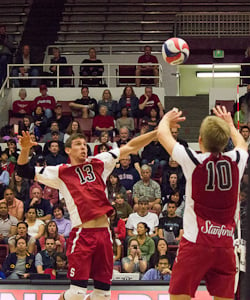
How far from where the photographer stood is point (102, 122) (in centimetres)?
1728

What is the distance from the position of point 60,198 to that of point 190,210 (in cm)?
866

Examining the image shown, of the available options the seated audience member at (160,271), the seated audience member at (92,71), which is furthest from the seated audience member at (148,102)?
the seated audience member at (160,271)

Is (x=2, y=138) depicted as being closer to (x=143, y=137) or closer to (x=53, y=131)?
(x=53, y=131)

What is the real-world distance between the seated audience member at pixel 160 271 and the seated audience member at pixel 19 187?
3726mm

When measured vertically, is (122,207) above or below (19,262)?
above

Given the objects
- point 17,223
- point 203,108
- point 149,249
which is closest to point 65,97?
point 203,108

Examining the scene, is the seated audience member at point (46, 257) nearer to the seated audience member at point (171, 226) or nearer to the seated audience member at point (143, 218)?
the seated audience member at point (143, 218)

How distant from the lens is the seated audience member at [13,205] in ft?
44.8

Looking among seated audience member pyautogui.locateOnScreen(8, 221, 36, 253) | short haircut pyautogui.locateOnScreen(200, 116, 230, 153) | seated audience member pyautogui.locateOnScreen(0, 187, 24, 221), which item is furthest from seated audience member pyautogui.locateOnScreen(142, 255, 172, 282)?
short haircut pyautogui.locateOnScreen(200, 116, 230, 153)

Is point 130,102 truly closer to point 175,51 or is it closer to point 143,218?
point 143,218

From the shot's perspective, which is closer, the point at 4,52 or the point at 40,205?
the point at 40,205

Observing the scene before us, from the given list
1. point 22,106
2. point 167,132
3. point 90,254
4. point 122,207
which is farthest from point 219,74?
point 167,132

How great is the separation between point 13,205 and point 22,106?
535 centimetres

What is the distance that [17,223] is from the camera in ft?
43.5
